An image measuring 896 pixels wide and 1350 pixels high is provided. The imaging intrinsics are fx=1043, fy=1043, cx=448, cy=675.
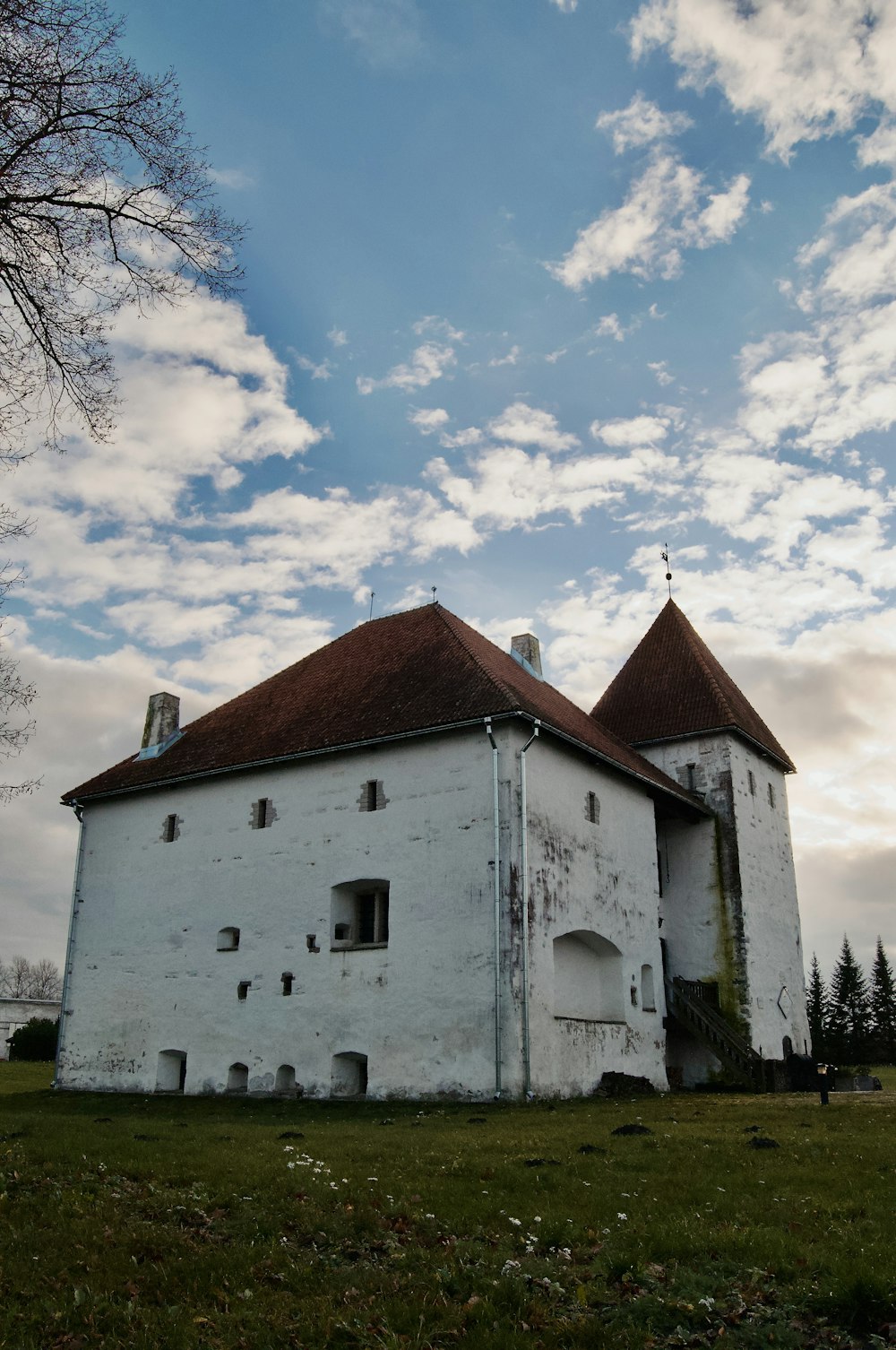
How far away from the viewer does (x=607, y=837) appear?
21750 mm

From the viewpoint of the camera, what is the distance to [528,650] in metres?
25.6

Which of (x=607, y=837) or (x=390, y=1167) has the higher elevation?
(x=607, y=837)

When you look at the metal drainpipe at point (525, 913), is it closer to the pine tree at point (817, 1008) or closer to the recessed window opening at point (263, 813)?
the recessed window opening at point (263, 813)

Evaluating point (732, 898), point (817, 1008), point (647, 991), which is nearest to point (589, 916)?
point (647, 991)

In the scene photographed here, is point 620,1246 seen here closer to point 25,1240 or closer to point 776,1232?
point 776,1232

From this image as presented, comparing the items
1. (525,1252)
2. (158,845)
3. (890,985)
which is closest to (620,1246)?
(525,1252)

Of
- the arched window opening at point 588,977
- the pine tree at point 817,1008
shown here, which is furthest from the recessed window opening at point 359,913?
the pine tree at point 817,1008

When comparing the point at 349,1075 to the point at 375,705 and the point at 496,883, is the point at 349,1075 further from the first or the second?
the point at 375,705

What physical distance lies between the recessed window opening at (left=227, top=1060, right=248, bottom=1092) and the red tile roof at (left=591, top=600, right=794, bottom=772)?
1325 centimetres

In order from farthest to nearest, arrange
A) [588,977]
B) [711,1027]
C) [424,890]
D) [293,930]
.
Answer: [711,1027], [588,977], [293,930], [424,890]

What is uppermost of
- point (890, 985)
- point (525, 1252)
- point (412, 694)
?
point (412, 694)

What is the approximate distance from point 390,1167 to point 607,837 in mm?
12951

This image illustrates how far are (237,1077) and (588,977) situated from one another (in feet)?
24.1

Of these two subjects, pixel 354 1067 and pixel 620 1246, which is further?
pixel 354 1067
